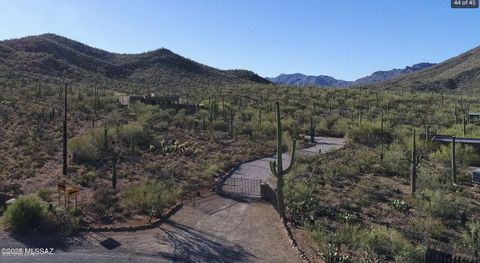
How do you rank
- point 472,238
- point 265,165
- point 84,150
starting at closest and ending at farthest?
point 472,238
point 84,150
point 265,165

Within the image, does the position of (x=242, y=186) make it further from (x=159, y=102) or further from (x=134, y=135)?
(x=159, y=102)

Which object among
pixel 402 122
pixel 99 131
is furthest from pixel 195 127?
pixel 402 122

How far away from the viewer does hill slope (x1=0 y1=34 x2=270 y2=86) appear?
275 feet

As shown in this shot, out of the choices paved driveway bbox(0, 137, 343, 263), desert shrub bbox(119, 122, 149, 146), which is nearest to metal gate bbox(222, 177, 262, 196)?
paved driveway bbox(0, 137, 343, 263)

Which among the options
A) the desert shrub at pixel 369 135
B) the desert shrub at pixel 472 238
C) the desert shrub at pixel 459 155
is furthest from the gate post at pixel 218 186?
the desert shrub at pixel 369 135

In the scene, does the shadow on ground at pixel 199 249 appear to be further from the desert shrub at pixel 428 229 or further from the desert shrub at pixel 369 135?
the desert shrub at pixel 369 135

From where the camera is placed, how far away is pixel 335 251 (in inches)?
640

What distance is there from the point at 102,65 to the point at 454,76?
8371 centimetres

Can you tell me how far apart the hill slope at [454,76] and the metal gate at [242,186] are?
91343mm

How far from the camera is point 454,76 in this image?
118 metres

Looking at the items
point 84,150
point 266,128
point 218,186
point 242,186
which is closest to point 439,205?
point 242,186

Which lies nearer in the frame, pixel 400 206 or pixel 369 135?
pixel 400 206

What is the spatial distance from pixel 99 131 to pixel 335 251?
2274 centimetres

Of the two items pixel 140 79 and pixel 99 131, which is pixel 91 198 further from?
pixel 140 79
